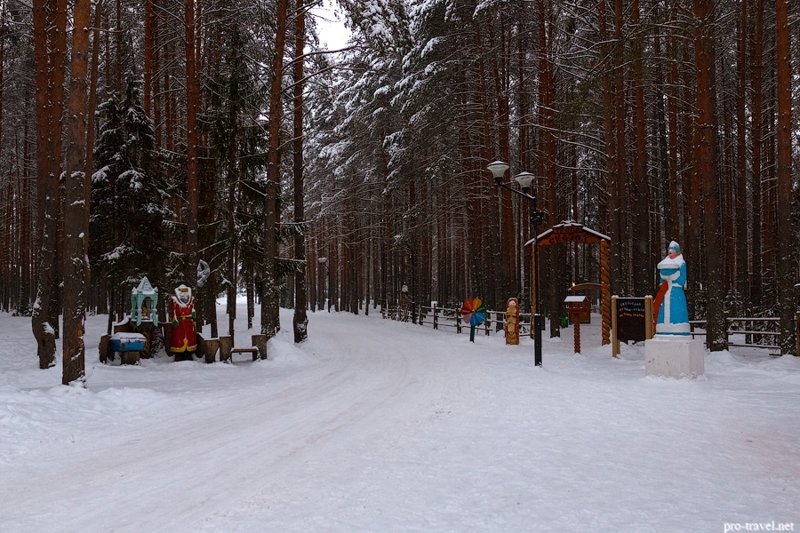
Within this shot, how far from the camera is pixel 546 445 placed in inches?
222

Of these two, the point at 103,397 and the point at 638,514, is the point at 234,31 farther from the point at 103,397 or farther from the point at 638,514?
the point at 638,514

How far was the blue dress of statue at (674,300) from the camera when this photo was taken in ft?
32.1

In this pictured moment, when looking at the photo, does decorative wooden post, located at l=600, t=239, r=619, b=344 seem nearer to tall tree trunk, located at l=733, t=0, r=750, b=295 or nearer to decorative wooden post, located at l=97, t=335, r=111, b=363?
tall tree trunk, located at l=733, t=0, r=750, b=295

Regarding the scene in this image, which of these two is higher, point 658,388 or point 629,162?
point 629,162

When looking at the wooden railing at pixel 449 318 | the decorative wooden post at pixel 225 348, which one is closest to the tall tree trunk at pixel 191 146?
the decorative wooden post at pixel 225 348

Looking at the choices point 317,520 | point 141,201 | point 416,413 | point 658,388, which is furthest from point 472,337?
point 317,520

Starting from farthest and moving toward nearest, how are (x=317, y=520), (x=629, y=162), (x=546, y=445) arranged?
(x=629, y=162), (x=546, y=445), (x=317, y=520)

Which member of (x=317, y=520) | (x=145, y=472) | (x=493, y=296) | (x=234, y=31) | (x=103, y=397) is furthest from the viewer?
(x=493, y=296)

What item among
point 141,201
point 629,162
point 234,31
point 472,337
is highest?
point 234,31

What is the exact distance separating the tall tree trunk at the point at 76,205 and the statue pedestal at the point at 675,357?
34.9 ft

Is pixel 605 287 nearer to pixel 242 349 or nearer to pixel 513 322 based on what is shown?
pixel 513 322

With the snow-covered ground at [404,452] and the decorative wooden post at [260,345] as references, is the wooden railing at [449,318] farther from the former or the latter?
the snow-covered ground at [404,452]

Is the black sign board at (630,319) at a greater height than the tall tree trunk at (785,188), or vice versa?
the tall tree trunk at (785,188)

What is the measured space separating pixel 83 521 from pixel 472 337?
15.0 meters
